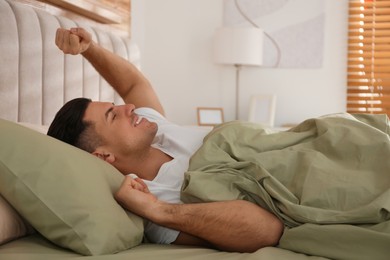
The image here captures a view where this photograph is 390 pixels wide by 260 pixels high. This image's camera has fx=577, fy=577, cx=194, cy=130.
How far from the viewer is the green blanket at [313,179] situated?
1.35 m

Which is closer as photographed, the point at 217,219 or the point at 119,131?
the point at 217,219

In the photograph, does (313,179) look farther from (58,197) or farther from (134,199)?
(58,197)

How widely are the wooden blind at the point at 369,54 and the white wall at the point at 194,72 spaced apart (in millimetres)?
397

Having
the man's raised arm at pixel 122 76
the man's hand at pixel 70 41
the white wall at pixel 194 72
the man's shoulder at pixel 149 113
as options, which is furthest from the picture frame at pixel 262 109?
the man's hand at pixel 70 41

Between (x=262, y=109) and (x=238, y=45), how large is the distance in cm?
56

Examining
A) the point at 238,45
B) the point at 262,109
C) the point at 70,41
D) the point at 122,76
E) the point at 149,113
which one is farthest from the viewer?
the point at 262,109

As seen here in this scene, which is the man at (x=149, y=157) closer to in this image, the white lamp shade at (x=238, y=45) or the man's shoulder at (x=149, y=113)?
the man's shoulder at (x=149, y=113)

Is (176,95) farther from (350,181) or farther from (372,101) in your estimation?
(350,181)

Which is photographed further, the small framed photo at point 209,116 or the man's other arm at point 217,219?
the small framed photo at point 209,116

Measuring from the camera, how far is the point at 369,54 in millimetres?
4531

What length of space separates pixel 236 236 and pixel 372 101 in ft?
11.2

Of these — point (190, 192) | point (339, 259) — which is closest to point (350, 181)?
point (339, 259)

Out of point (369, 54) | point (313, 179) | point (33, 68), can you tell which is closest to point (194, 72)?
point (369, 54)

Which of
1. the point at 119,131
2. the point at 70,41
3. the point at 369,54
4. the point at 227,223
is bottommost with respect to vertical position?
the point at 227,223
